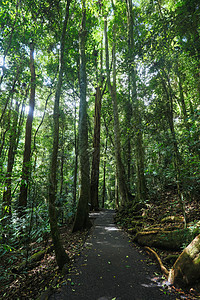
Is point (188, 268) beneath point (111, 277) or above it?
above

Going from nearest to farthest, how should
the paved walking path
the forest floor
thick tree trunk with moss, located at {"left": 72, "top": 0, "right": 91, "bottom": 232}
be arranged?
the paved walking path < the forest floor < thick tree trunk with moss, located at {"left": 72, "top": 0, "right": 91, "bottom": 232}

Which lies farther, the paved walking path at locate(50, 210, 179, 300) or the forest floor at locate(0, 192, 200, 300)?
the forest floor at locate(0, 192, 200, 300)

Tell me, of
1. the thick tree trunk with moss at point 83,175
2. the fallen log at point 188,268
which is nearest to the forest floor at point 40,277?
the fallen log at point 188,268

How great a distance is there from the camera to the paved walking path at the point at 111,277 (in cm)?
257

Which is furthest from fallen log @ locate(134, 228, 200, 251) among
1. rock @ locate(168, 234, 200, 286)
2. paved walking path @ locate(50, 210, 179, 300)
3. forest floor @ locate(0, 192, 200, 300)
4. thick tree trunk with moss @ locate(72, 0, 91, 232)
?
thick tree trunk with moss @ locate(72, 0, 91, 232)

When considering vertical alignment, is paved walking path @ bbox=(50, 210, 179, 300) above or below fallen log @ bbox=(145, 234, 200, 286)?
below

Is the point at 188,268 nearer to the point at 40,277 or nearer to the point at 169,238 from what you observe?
the point at 169,238

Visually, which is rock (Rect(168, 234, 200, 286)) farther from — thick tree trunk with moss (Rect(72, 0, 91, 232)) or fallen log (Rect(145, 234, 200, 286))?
thick tree trunk with moss (Rect(72, 0, 91, 232))

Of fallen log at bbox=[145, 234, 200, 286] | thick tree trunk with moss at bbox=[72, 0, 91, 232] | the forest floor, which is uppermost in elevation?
thick tree trunk with moss at bbox=[72, 0, 91, 232]

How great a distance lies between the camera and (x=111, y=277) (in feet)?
10.1

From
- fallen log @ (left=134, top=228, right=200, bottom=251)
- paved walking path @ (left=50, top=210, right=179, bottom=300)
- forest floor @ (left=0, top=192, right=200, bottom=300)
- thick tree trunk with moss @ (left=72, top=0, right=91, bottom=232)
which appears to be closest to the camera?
paved walking path @ (left=50, top=210, right=179, bottom=300)

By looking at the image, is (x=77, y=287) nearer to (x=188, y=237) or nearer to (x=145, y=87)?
(x=188, y=237)

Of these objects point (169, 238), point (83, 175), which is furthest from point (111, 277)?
point (83, 175)

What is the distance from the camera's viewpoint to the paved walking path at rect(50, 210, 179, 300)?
2.57 meters
